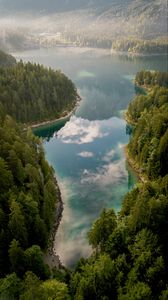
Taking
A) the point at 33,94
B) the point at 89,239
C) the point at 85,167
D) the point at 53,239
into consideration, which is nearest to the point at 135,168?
the point at 85,167

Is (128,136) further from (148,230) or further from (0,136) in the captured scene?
(148,230)

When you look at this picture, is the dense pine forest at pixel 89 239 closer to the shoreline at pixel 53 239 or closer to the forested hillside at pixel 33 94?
the shoreline at pixel 53 239

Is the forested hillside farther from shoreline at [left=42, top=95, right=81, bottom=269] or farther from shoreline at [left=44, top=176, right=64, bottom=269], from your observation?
shoreline at [left=44, top=176, right=64, bottom=269]

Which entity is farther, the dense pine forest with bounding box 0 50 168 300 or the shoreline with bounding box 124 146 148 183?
the shoreline with bounding box 124 146 148 183

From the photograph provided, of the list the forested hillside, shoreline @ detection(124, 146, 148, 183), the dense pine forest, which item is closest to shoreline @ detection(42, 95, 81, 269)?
the dense pine forest

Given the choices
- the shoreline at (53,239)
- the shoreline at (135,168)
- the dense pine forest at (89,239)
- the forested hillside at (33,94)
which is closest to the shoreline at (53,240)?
the shoreline at (53,239)

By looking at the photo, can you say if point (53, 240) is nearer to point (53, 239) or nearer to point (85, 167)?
point (53, 239)

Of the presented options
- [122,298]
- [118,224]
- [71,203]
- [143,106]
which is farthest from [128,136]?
[122,298]

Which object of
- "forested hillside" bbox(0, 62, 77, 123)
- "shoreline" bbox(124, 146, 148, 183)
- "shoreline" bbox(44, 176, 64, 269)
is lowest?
"shoreline" bbox(44, 176, 64, 269)
